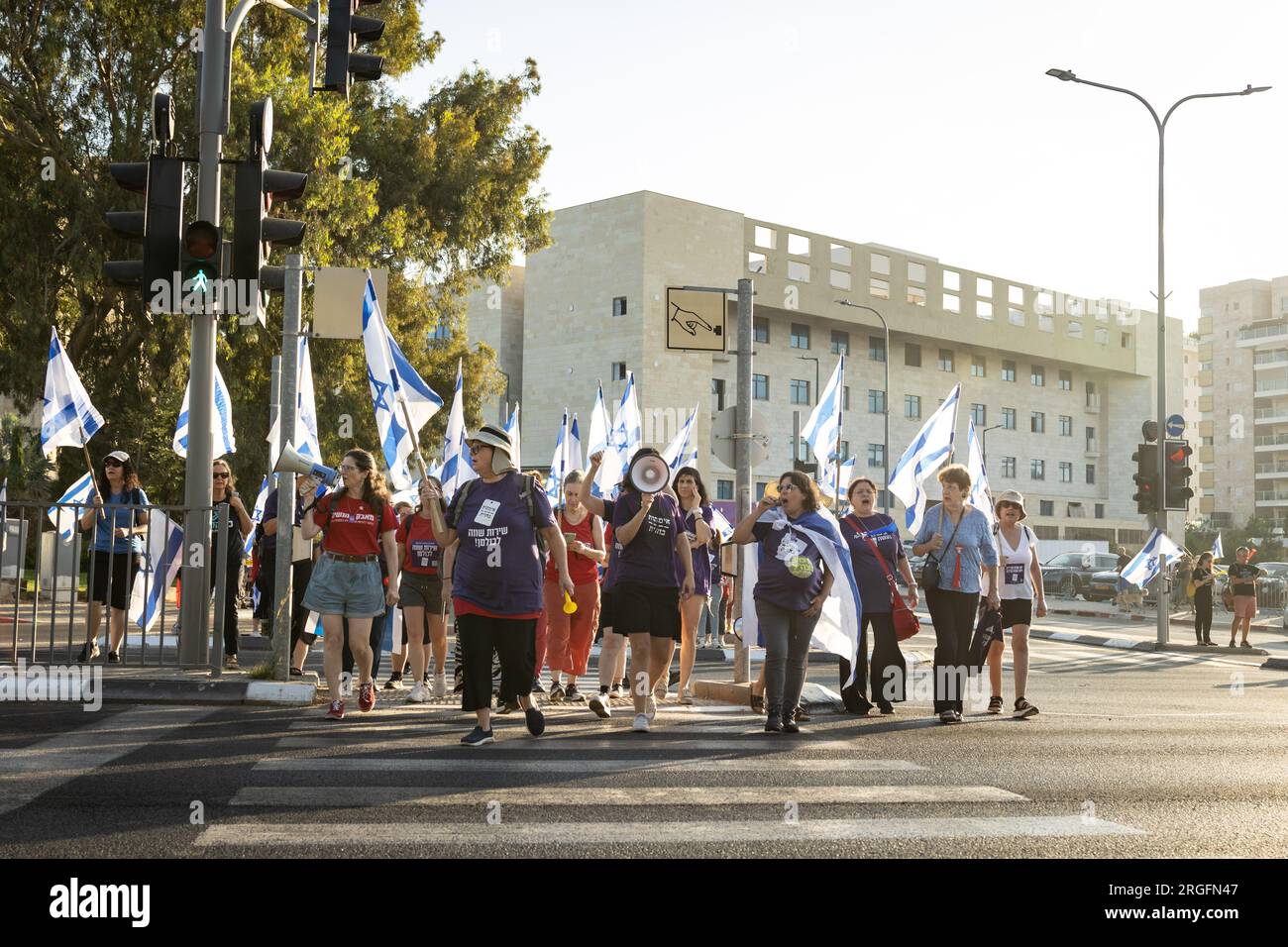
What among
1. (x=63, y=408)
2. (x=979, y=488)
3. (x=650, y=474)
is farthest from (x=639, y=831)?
(x=63, y=408)

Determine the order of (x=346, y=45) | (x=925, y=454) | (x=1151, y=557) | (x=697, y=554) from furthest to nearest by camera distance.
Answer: (x=1151, y=557) < (x=925, y=454) < (x=697, y=554) < (x=346, y=45)

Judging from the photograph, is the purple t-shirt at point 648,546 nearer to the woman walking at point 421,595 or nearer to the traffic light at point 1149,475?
the woman walking at point 421,595

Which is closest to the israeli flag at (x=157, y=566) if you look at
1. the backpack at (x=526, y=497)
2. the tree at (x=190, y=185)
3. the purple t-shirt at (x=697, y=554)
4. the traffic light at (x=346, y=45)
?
the traffic light at (x=346, y=45)

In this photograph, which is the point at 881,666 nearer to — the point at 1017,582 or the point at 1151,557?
the point at 1017,582

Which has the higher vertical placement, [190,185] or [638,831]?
[190,185]

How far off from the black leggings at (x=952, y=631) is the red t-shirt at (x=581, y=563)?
2742 millimetres

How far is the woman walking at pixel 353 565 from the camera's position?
30.5 feet

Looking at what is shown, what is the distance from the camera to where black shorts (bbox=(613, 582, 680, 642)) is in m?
9.34

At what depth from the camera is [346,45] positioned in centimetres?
1058

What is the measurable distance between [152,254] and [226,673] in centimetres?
352

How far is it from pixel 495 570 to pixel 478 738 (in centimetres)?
104
